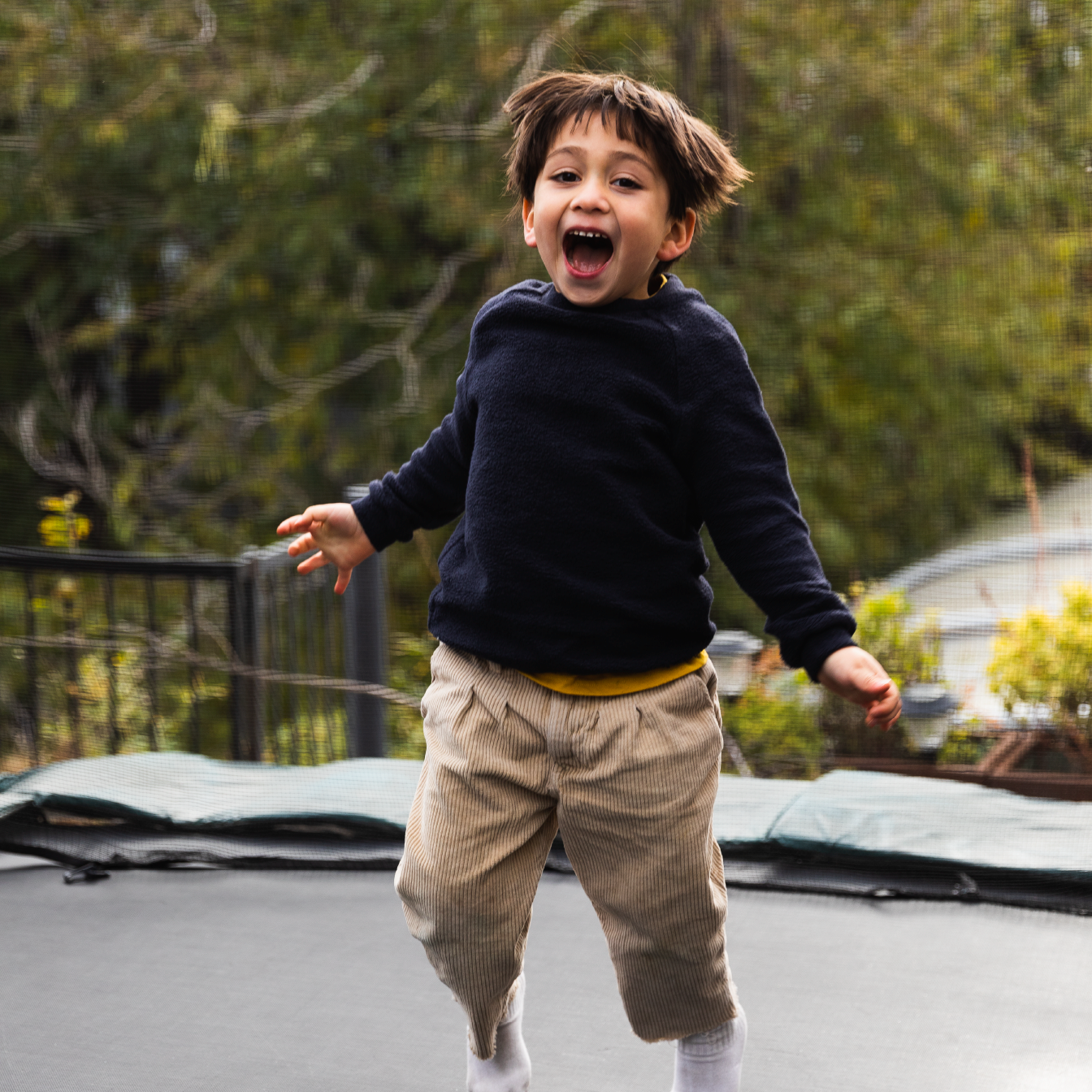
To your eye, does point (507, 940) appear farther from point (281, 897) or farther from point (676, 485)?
point (281, 897)

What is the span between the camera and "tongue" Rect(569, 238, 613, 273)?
1057 mm

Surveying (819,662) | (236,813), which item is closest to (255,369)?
(236,813)

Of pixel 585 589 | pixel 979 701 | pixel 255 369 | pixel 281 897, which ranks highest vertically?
pixel 255 369

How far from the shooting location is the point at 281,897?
1970mm

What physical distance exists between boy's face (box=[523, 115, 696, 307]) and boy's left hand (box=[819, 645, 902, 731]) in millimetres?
360

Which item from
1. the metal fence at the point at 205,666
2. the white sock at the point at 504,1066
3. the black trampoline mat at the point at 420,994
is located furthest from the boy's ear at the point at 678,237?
the metal fence at the point at 205,666

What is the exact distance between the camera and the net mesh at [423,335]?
8.07ft

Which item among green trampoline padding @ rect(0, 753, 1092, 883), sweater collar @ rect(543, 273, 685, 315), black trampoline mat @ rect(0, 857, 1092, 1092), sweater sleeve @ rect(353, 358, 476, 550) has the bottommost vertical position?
black trampoline mat @ rect(0, 857, 1092, 1092)

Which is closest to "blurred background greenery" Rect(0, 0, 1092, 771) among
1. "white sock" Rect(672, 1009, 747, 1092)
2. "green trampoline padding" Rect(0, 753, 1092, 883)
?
"green trampoline padding" Rect(0, 753, 1092, 883)

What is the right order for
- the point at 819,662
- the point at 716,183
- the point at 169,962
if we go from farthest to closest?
the point at 169,962 → the point at 716,183 → the point at 819,662

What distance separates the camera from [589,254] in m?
1.06

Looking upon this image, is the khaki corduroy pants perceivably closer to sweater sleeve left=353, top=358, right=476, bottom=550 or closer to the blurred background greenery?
sweater sleeve left=353, top=358, right=476, bottom=550

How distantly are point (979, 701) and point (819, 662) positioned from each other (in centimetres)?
163

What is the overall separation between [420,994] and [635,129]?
43.9 inches
